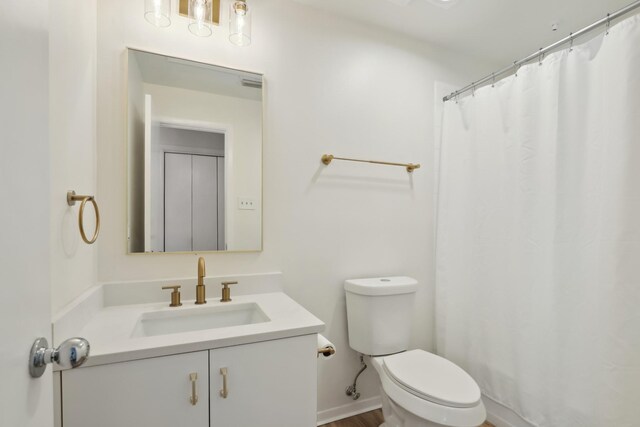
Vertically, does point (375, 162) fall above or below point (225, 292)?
above

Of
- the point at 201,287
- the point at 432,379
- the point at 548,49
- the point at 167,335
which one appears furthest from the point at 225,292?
the point at 548,49

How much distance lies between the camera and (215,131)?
4.98 ft

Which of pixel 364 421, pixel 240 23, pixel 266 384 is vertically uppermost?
pixel 240 23

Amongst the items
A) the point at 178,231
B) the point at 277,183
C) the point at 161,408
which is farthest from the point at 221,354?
the point at 277,183

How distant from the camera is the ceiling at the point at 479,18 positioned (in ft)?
5.46

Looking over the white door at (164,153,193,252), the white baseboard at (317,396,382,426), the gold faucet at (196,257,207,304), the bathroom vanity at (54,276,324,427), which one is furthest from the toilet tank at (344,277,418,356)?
the white door at (164,153,193,252)

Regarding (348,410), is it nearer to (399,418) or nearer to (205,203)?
(399,418)

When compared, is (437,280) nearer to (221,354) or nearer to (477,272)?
(477,272)

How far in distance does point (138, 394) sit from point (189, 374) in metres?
0.14

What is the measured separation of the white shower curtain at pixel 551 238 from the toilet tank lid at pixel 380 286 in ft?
1.37

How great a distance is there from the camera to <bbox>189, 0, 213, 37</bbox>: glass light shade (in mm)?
1358

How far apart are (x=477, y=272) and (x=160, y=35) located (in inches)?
80.4

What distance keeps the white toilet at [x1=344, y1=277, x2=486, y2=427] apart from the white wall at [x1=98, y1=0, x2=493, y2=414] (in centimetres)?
14

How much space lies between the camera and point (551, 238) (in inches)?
56.8
